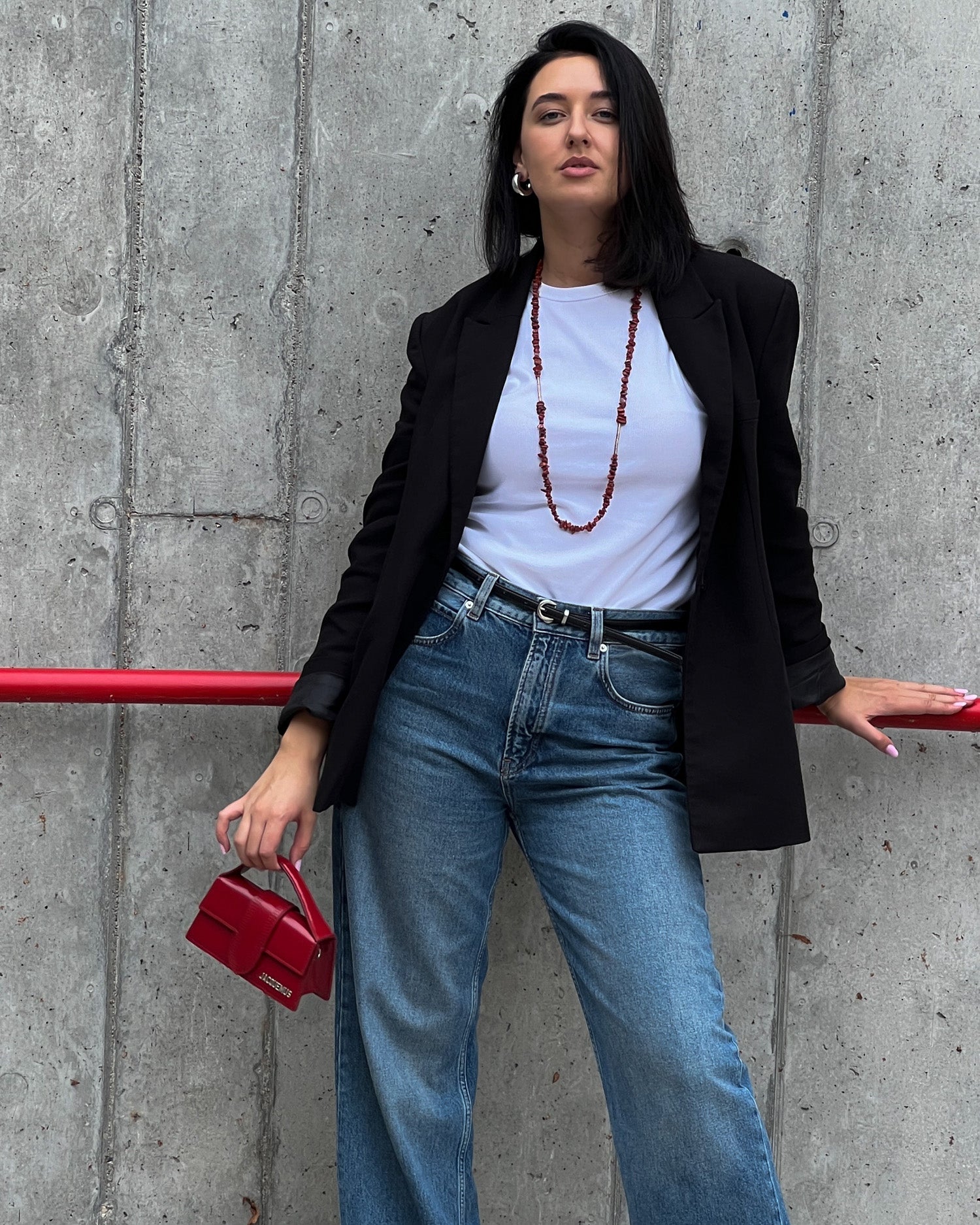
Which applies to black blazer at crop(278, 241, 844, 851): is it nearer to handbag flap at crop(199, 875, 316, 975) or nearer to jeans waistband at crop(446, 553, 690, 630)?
jeans waistband at crop(446, 553, 690, 630)

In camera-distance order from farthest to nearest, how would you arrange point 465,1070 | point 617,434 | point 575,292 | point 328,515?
1. point 328,515
2. point 465,1070
3. point 575,292
4. point 617,434

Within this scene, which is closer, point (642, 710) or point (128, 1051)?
point (642, 710)

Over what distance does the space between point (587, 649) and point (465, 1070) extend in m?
0.70

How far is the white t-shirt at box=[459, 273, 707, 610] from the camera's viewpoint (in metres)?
1.47

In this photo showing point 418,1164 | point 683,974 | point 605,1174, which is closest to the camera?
point 683,974

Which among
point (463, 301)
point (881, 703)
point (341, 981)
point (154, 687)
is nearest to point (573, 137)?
point (463, 301)

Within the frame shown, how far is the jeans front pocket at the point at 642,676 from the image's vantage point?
57.2 inches

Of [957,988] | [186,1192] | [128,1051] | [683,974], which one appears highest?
[683,974]

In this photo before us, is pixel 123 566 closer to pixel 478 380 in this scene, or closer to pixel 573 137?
pixel 478 380

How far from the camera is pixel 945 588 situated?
6.56ft

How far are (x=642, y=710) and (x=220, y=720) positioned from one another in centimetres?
88

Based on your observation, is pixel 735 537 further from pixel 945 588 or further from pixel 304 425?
pixel 304 425

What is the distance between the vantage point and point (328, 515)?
2000 mm

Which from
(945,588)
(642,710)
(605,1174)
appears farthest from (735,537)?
(605,1174)
